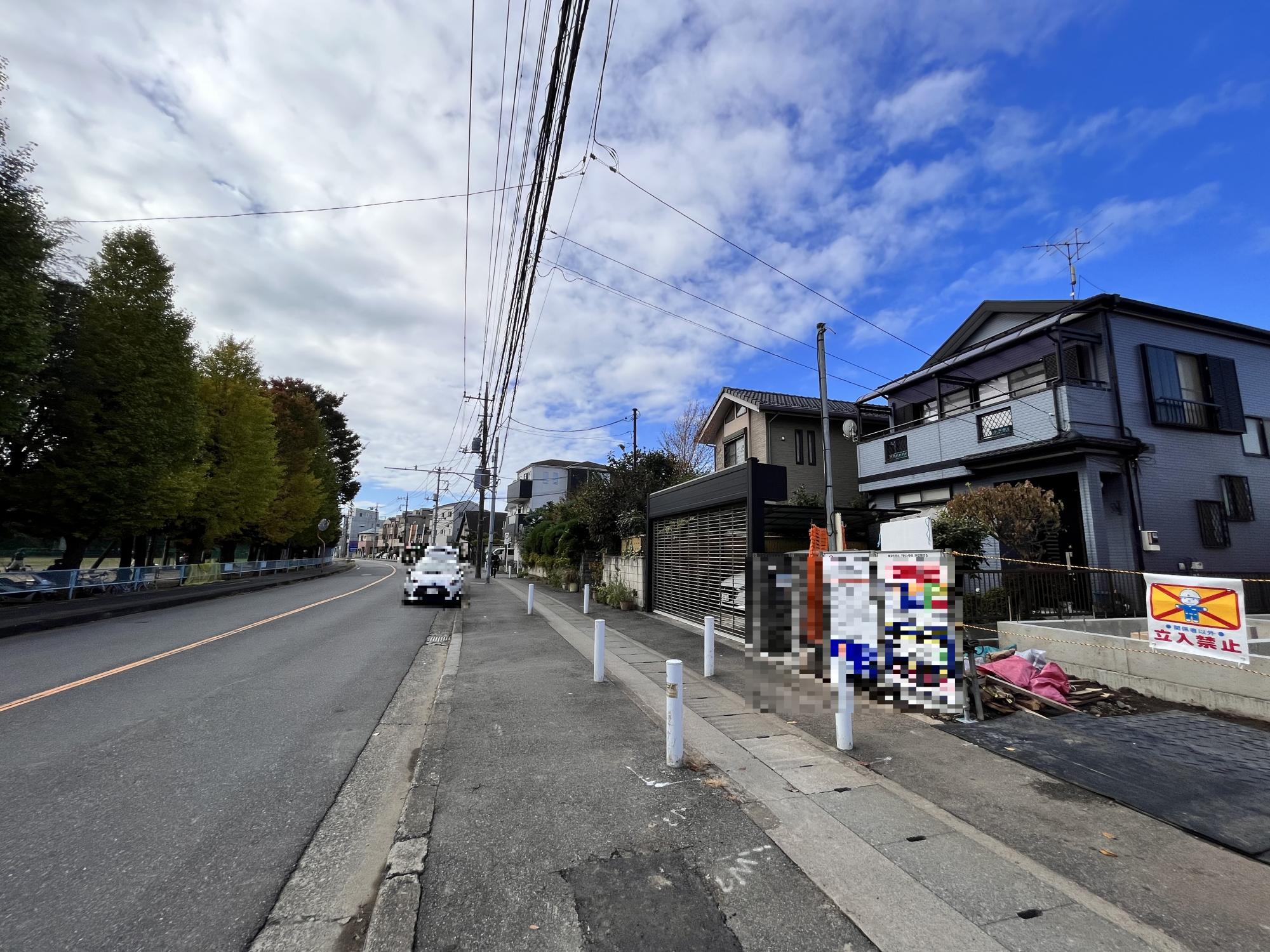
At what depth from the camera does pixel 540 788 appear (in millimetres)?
4168

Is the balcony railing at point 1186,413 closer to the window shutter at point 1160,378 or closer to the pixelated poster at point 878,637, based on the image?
the window shutter at point 1160,378

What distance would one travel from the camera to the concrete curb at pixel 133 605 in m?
11.2

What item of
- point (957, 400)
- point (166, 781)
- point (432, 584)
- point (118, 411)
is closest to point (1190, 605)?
point (166, 781)

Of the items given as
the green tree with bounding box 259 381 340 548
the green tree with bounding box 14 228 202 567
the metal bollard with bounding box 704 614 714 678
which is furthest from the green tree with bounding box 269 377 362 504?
the metal bollard with bounding box 704 614 714 678

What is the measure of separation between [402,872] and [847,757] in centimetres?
364

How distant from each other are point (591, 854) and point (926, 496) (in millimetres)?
16249

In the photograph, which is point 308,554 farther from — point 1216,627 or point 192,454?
point 1216,627

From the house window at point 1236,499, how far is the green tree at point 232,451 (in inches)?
1343

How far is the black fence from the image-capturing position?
31.3 feet

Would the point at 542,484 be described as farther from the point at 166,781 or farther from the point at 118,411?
the point at 166,781

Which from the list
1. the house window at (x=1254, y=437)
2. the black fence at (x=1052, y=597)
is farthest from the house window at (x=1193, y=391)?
the black fence at (x=1052, y=597)

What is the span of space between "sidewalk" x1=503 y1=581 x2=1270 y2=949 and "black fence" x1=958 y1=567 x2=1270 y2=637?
538 cm

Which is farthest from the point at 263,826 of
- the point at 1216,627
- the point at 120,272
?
the point at 120,272

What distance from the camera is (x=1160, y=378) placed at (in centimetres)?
1338
